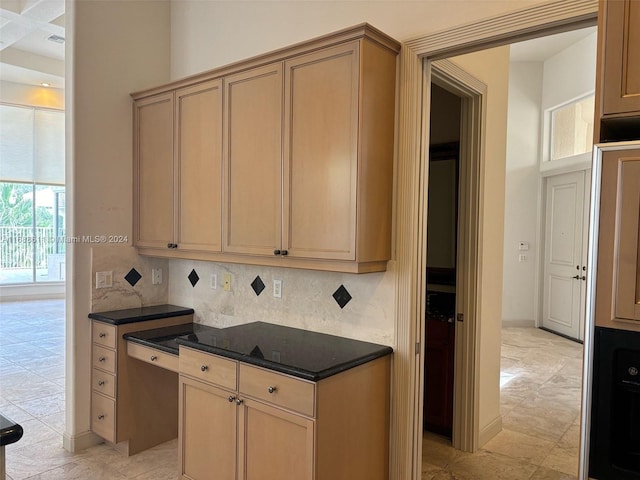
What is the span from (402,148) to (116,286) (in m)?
2.32

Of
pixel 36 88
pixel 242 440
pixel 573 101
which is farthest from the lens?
pixel 36 88

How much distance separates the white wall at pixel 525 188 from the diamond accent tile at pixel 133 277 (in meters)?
6.03

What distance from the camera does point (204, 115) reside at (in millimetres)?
3094

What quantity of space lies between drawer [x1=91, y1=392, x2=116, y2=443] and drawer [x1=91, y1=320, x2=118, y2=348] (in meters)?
0.37

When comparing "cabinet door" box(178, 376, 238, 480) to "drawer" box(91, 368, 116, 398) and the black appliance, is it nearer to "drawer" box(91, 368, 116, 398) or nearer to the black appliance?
"drawer" box(91, 368, 116, 398)

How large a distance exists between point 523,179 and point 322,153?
6304 millimetres

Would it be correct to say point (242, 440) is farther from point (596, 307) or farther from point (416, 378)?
point (596, 307)

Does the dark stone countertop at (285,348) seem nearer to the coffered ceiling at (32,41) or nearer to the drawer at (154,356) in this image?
the drawer at (154,356)

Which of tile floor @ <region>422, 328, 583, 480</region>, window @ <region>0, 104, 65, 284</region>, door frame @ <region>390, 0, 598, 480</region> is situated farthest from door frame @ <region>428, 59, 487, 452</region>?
window @ <region>0, 104, 65, 284</region>

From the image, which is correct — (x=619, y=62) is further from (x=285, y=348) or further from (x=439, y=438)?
(x=439, y=438)

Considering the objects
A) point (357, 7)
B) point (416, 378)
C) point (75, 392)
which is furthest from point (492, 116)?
point (75, 392)

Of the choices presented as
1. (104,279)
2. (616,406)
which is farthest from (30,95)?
(616,406)

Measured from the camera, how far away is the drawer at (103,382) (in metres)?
3.24

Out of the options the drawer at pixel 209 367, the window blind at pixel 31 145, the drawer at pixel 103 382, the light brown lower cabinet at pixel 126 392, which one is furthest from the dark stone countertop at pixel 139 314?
the window blind at pixel 31 145
